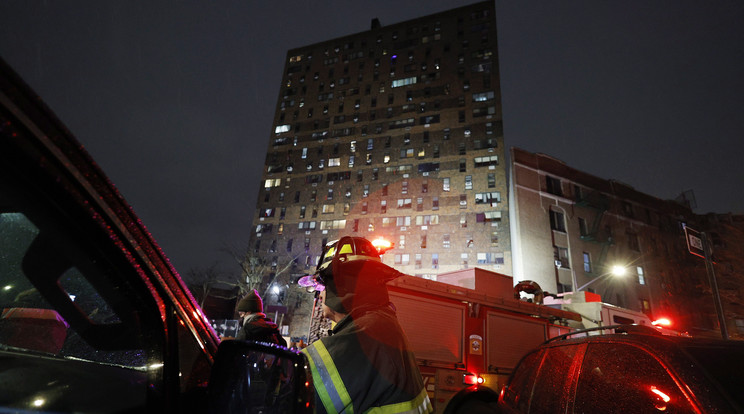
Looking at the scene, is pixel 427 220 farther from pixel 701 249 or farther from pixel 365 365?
pixel 365 365

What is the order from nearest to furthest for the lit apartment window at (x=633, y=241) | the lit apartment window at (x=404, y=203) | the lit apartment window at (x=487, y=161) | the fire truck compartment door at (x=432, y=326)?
1. the fire truck compartment door at (x=432, y=326)
2. the lit apartment window at (x=633, y=241)
3. the lit apartment window at (x=487, y=161)
4. the lit apartment window at (x=404, y=203)

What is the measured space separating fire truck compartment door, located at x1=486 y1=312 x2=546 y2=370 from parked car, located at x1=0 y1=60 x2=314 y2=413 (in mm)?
6841

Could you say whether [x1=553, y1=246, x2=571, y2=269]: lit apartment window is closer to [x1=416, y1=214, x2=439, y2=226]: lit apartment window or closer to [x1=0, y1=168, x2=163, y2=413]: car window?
[x1=416, y1=214, x2=439, y2=226]: lit apartment window

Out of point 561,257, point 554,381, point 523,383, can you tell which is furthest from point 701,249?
point 561,257

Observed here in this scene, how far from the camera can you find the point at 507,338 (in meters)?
7.55

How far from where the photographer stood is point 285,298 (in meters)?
47.4

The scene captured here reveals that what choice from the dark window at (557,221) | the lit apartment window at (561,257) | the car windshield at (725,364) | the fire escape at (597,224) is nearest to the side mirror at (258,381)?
the car windshield at (725,364)

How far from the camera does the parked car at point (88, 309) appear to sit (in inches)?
32.5

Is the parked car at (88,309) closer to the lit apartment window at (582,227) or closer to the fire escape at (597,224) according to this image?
the fire escape at (597,224)

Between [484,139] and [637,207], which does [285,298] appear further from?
[637,207]

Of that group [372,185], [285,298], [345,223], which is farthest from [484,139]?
[285,298]

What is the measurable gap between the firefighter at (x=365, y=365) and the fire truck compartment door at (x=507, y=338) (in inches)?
217

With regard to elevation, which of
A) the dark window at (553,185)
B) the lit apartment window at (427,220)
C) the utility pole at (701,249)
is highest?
the lit apartment window at (427,220)

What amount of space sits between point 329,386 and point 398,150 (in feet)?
174
